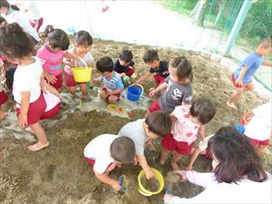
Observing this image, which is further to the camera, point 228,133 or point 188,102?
point 188,102

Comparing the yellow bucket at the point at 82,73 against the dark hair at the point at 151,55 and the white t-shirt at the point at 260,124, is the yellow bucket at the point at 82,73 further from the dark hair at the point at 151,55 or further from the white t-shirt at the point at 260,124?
the white t-shirt at the point at 260,124

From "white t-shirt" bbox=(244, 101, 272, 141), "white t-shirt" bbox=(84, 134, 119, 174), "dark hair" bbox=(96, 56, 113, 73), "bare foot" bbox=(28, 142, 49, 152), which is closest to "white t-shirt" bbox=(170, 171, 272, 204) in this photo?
"white t-shirt" bbox=(84, 134, 119, 174)

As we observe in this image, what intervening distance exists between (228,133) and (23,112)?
5.45 ft

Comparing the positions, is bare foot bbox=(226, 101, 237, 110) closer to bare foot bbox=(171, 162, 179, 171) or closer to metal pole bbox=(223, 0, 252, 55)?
bare foot bbox=(171, 162, 179, 171)

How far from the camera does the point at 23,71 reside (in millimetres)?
2053

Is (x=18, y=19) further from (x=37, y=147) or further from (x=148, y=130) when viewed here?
(x=148, y=130)

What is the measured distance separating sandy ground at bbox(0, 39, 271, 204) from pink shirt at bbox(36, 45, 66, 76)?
0.58 meters

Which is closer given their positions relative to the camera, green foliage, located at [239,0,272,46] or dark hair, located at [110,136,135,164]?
dark hair, located at [110,136,135,164]

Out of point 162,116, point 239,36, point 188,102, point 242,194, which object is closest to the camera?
point 242,194

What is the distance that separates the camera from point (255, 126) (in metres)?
2.56

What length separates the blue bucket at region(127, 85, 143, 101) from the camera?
136 inches

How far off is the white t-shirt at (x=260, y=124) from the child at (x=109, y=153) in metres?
1.34

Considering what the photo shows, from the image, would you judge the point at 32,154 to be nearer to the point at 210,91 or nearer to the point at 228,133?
the point at 228,133

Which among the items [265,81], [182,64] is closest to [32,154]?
[182,64]
